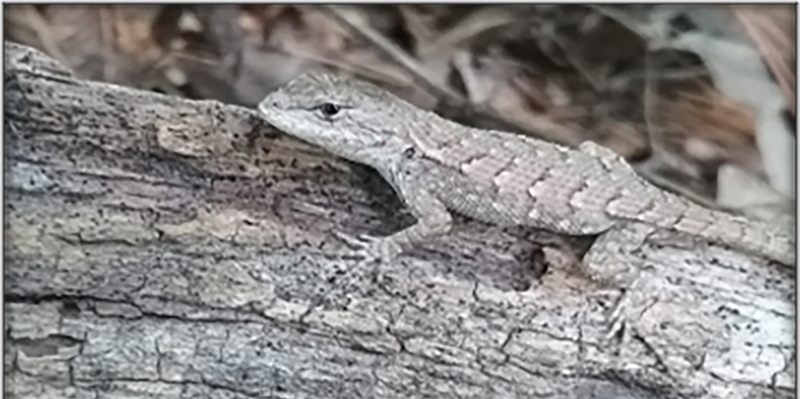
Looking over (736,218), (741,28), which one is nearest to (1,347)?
(736,218)

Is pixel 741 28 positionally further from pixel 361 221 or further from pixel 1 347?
pixel 1 347

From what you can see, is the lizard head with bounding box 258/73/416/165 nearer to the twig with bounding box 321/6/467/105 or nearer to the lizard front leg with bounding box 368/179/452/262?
the lizard front leg with bounding box 368/179/452/262

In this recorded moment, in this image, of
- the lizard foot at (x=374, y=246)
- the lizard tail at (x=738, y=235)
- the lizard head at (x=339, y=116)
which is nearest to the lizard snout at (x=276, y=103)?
the lizard head at (x=339, y=116)

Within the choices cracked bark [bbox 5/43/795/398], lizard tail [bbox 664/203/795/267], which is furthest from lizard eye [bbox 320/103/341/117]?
lizard tail [bbox 664/203/795/267]

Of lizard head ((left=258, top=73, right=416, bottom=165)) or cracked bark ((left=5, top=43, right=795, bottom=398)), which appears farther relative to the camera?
lizard head ((left=258, top=73, right=416, bottom=165))

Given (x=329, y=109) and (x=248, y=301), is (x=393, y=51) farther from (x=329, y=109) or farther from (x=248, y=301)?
(x=248, y=301)

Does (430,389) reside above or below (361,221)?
below
